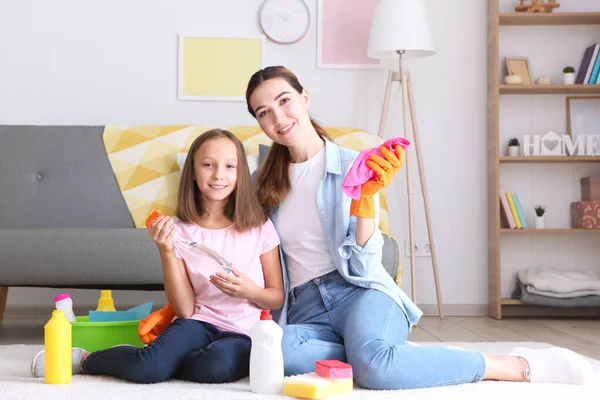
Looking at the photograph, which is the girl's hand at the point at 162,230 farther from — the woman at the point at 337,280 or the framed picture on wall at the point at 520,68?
the framed picture on wall at the point at 520,68

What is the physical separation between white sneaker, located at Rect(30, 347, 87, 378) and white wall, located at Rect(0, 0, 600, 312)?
1890 millimetres

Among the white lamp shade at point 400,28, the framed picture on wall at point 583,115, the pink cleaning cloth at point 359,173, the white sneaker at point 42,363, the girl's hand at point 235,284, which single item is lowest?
the white sneaker at point 42,363

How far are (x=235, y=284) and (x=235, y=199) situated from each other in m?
0.26

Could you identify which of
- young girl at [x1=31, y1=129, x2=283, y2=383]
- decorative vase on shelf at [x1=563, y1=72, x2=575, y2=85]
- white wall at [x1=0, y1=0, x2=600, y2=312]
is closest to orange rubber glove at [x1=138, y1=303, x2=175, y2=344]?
young girl at [x1=31, y1=129, x2=283, y2=383]

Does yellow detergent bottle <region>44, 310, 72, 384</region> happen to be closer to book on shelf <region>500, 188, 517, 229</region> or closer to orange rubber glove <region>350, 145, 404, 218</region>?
orange rubber glove <region>350, 145, 404, 218</region>

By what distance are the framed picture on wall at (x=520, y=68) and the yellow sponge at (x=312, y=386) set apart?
8.70ft

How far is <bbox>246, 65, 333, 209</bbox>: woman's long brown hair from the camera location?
2.03 m

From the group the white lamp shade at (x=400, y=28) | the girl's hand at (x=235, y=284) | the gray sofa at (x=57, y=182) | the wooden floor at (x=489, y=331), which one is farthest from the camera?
the white lamp shade at (x=400, y=28)

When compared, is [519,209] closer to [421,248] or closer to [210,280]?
[421,248]

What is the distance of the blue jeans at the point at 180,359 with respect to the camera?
1811 mm

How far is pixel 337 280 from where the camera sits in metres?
1.94

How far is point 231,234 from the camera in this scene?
2021 mm

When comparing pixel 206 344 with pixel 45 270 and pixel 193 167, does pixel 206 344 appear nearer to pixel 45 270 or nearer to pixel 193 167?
pixel 193 167

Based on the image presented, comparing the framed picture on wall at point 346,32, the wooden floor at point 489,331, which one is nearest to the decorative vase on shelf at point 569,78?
the framed picture on wall at point 346,32
